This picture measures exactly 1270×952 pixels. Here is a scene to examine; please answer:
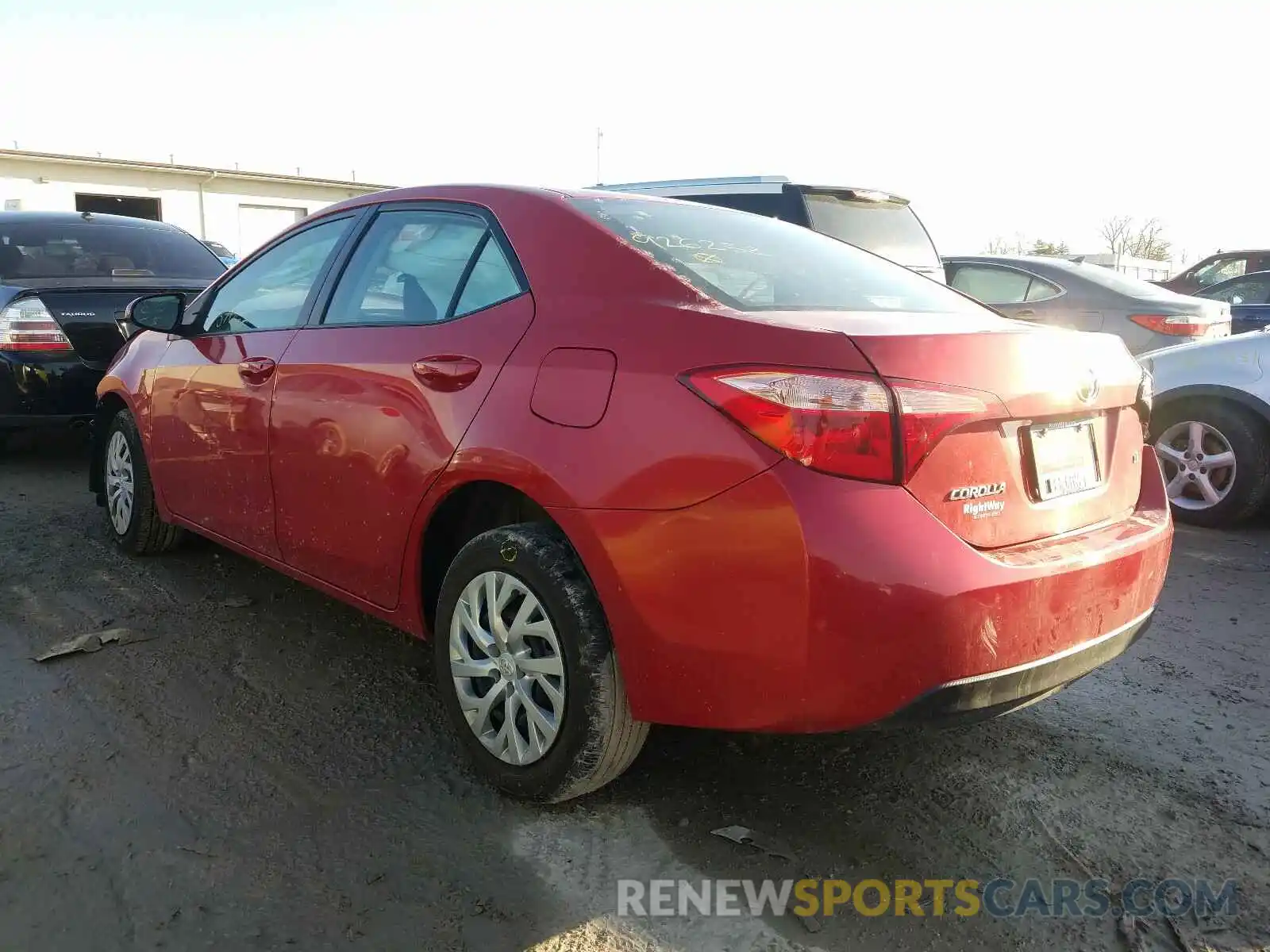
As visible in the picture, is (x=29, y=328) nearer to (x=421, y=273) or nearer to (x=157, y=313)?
(x=157, y=313)

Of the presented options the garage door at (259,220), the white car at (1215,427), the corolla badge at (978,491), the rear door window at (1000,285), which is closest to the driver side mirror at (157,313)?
the corolla badge at (978,491)

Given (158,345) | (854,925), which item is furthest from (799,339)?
(158,345)

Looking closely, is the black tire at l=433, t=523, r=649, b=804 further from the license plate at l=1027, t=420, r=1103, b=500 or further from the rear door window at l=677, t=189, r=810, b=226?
the rear door window at l=677, t=189, r=810, b=226

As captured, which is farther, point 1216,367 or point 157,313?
point 1216,367

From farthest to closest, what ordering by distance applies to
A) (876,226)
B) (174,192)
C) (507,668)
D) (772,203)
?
(174,192) → (876,226) → (772,203) → (507,668)

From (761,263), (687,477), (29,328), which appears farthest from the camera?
(29,328)

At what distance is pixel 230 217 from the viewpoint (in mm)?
28422

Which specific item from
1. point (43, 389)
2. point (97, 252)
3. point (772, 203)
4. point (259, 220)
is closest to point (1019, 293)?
point (772, 203)

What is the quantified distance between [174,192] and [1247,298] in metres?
25.4

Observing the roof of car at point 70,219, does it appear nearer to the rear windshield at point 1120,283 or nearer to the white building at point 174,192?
the rear windshield at point 1120,283

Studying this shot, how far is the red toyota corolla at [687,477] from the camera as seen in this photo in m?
2.10

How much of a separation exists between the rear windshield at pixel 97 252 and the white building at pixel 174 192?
1678cm

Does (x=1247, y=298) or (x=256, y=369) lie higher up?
(x=256, y=369)

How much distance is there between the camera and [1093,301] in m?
7.82
